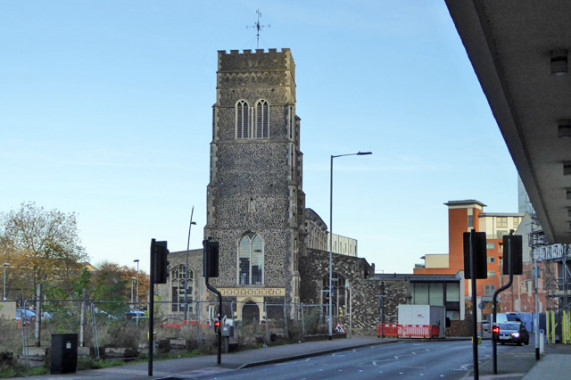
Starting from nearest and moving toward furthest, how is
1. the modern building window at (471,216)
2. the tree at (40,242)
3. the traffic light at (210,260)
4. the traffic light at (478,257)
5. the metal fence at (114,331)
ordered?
the traffic light at (478,257) < the traffic light at (210,260) < the metal fence at (114,331) < the tree at (40,242) < the modern building window at (471,216)

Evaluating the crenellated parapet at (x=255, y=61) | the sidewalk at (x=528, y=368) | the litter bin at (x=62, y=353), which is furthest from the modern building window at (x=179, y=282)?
the litter bin at (x=62, y=353)

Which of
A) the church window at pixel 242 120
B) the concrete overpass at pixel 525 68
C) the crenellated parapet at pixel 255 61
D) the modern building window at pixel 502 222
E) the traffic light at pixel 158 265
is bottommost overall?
the traffic light at pixel 158 265

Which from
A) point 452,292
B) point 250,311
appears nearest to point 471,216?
point 452,292

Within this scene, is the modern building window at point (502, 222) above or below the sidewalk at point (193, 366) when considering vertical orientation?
above

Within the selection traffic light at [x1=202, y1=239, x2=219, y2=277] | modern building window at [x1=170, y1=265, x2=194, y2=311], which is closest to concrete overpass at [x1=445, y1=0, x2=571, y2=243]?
traffic light at [x1=202, y1=239, x2=219, y2=277]

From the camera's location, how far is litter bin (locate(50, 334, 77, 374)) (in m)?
19.9

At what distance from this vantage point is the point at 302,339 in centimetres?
4047

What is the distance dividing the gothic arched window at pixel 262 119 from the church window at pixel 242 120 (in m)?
0.89

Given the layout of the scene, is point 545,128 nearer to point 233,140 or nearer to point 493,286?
point 233,140

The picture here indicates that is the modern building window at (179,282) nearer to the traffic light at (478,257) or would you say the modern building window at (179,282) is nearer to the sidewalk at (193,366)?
the sidewalk at (193,366)

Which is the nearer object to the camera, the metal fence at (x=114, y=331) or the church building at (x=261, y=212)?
the metal fence at (x=114, y=331)

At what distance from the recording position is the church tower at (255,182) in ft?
225

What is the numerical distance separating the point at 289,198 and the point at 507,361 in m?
43.6

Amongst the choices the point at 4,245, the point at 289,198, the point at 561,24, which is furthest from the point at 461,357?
the point at 4,245
